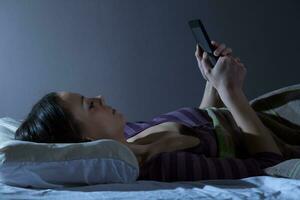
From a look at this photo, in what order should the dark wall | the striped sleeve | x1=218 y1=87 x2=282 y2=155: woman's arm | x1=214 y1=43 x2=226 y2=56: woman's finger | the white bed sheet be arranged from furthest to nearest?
the dark wall
x1=214 y1=43 x2=226 y2=56: woman's finger
x1=218 y1=87 x2=282 y2=155: woman's arm
the striped sleeve
the white bed sheet

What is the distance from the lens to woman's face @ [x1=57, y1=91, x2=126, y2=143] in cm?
98

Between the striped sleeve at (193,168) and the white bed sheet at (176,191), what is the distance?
64 millimetres

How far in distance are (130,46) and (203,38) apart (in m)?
0.84

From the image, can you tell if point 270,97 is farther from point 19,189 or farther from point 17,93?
point 17,93

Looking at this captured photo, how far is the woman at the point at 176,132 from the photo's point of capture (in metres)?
0.90

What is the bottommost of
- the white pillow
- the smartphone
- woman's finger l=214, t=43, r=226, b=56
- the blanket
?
the blanket

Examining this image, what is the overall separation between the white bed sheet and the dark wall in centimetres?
116

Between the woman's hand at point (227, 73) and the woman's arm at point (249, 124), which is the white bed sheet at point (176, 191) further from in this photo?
the woman's hand at point (227, 73)

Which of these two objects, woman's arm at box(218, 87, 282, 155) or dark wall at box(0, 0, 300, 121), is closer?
woman's arm at box(218, 87, 282, 155)

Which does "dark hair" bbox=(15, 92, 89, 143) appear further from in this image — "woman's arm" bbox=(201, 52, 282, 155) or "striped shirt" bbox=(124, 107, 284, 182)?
"woman's arm" bbox=(201, 52, 282, 155)

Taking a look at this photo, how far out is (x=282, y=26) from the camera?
1937mm

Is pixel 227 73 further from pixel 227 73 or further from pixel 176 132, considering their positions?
pixel 176 132

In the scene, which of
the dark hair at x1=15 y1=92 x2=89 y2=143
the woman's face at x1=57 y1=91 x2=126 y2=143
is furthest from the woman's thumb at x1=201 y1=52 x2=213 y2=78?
the dark hair at x1=15 y1=92 x2=89 y2=143

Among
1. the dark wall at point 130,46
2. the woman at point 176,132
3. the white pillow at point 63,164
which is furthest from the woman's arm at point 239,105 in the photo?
the dark wall at point 130,46
